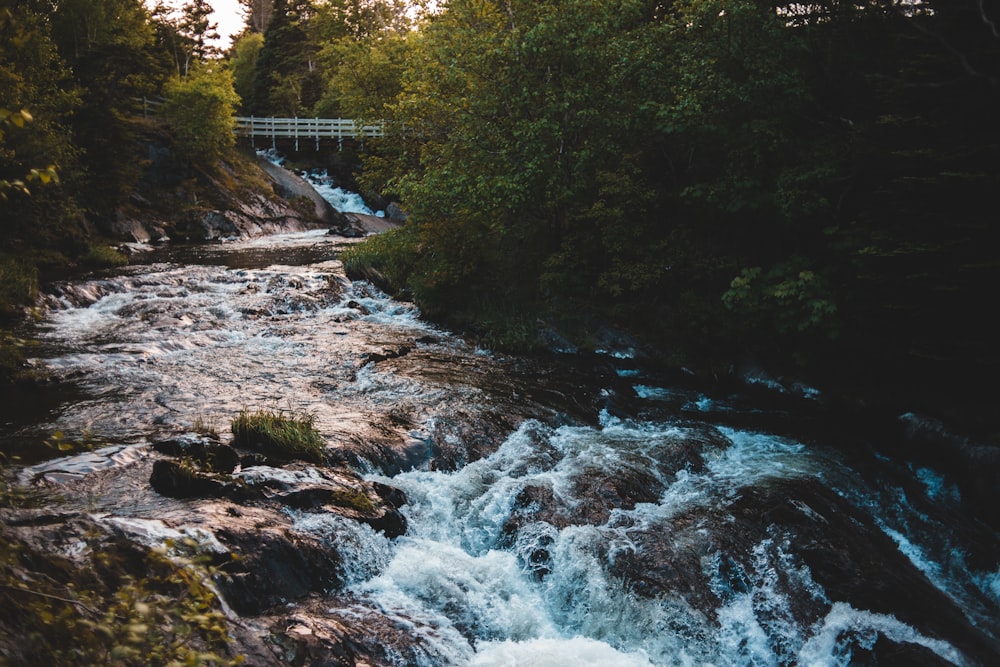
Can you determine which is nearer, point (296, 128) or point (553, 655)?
point (553, 655)

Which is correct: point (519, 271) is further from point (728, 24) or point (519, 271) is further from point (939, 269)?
point (939, 269)

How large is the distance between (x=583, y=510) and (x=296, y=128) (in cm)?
4935

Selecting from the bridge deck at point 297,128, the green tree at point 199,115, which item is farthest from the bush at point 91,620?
the bridge deck at point 297,128

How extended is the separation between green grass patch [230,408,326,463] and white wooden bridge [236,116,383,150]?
146 feet

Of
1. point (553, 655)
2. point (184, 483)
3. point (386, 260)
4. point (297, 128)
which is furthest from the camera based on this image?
point (297, 128)

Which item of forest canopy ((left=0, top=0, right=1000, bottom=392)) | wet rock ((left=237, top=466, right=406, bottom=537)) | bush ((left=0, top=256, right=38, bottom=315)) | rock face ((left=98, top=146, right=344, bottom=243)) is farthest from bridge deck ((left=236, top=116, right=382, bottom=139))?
wet rock ((left=237, top=466, right=406, bottom=537))

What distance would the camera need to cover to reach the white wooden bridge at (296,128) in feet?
166

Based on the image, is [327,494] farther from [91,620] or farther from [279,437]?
[91,620]

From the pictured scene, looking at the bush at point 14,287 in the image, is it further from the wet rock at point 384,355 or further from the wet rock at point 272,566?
the wet rock at point 272,566

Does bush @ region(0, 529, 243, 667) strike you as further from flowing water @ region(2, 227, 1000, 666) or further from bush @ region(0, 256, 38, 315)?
bush @ region(0, 256, 38, 315)

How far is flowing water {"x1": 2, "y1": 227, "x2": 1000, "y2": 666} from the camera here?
21.9 feet

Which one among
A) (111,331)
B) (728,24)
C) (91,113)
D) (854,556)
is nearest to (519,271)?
(728,24)

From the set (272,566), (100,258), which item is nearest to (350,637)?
(272,566)

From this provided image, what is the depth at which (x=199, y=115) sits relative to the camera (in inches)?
1547
